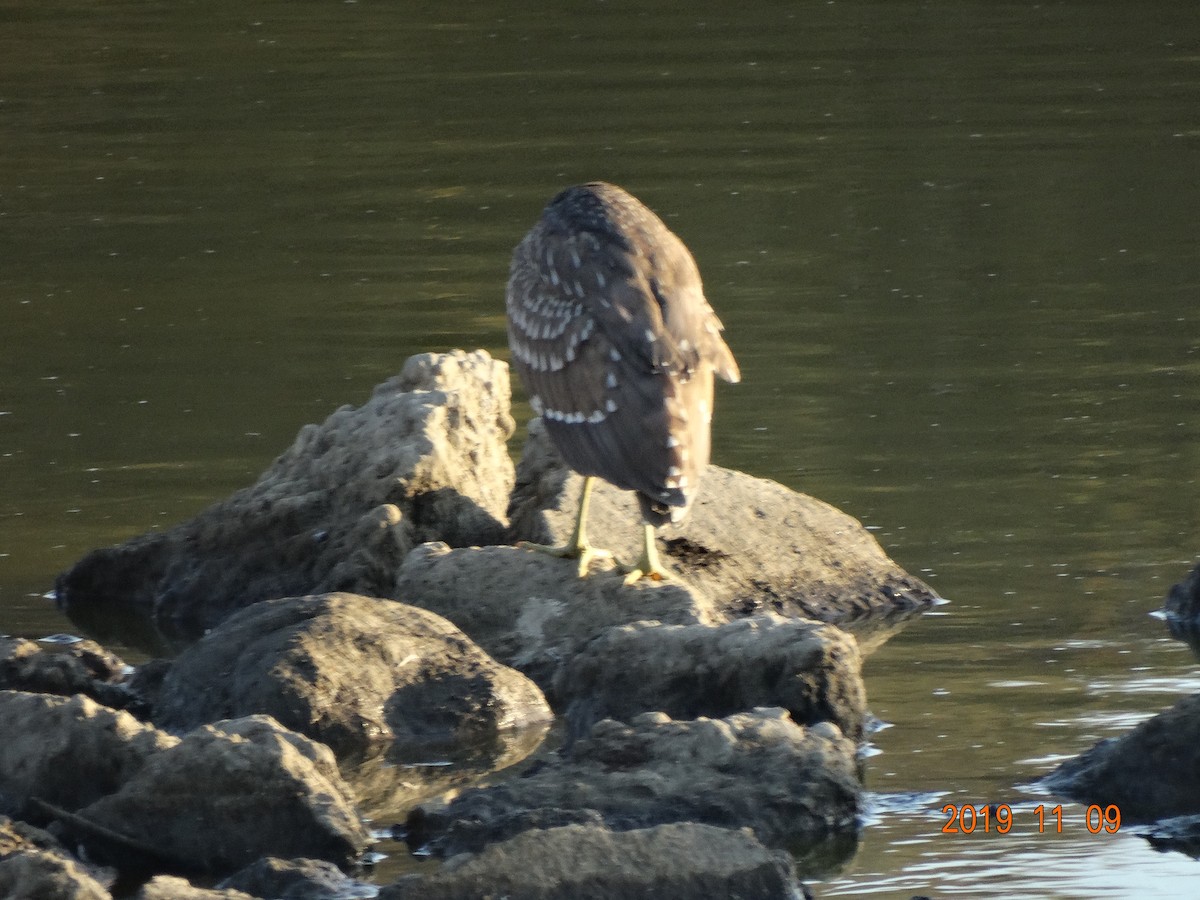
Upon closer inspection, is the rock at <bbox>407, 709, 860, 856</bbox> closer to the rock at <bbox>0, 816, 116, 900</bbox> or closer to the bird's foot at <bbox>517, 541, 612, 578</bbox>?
the rock at <bbox>0, 816, 116, 900</bbox>

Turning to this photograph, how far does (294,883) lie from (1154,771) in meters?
2.04

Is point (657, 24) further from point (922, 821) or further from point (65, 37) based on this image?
point (922, 821)

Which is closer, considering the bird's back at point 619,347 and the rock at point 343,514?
the bird's back at point 619,347

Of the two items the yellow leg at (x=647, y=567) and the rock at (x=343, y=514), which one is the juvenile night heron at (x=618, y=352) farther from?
the rock at (x=343, y=514)

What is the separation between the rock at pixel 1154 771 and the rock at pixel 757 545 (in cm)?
214

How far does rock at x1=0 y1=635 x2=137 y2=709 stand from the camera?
750 centimetres

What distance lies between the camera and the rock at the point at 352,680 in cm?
717

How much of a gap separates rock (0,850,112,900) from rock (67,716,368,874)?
652mm

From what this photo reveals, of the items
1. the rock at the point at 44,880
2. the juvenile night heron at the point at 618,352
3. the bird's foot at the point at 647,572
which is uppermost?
the juvenile night heron at the point at 618,352

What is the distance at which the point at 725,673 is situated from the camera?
23.1ft

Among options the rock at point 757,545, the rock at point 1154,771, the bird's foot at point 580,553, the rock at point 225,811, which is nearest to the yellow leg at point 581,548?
the bird's foot at point 580,553

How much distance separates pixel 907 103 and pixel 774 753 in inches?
594

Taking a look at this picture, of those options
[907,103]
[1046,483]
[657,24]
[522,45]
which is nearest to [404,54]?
[522,45]

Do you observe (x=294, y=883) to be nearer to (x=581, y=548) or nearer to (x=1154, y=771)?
(x=1154, y=771)
